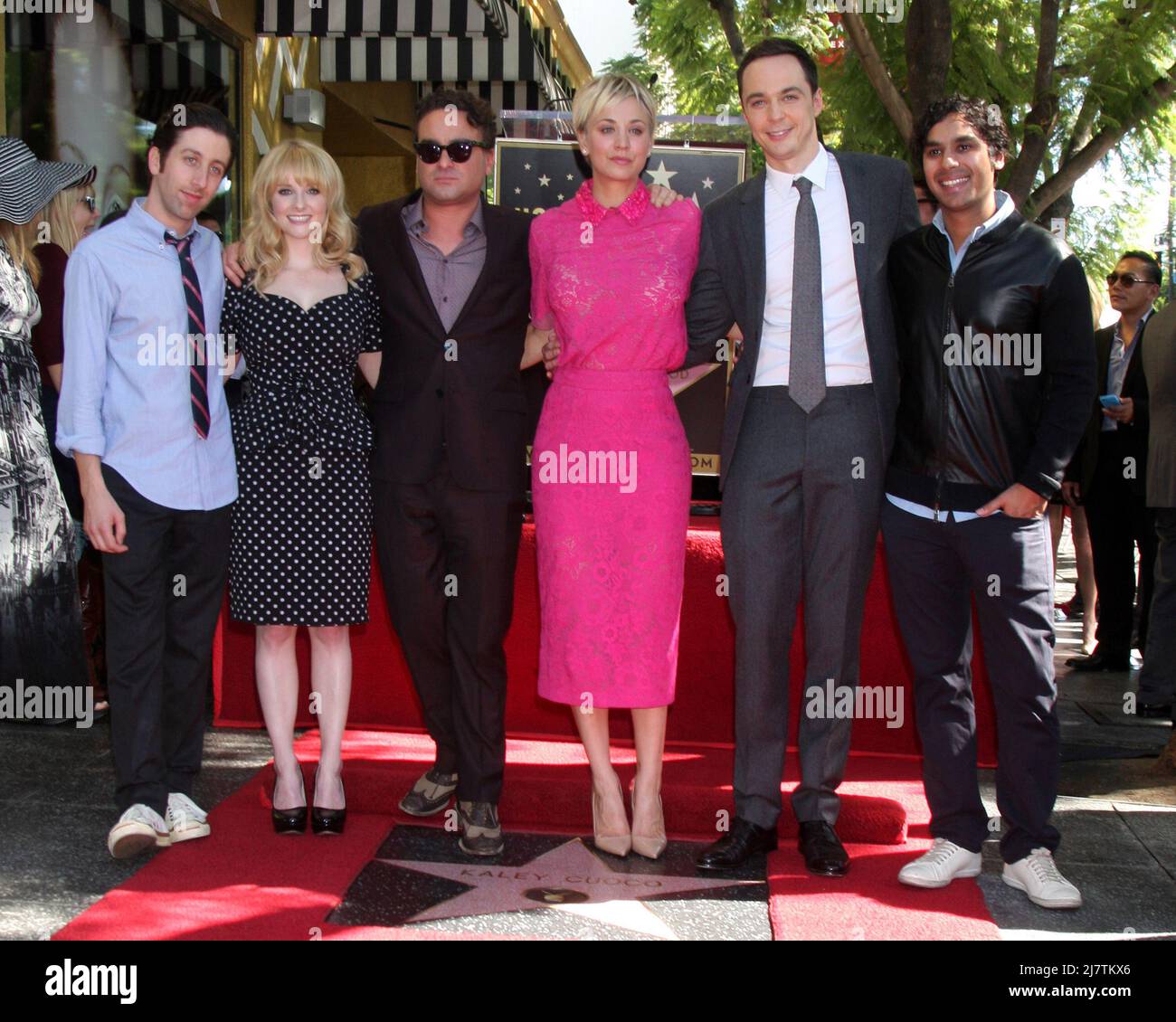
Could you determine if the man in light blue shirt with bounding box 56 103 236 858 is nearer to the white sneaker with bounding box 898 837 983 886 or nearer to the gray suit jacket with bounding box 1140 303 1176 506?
the white sneaker with bounding box 898 837 983 886

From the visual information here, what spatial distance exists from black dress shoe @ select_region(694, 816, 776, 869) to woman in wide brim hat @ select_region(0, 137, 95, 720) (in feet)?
9.14

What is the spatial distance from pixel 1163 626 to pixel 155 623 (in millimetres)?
4314

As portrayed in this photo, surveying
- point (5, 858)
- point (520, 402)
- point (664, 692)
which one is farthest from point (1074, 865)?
point (5, 858)

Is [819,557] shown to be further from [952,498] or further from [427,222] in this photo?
[427,222]

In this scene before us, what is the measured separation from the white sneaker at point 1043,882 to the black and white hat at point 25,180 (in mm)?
4136

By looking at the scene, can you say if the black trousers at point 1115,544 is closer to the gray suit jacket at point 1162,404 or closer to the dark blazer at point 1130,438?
the dark blazer at point 1130,438

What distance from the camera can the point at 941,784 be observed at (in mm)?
3963

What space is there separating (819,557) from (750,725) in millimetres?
553

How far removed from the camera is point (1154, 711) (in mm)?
6504

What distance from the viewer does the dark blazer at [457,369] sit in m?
4.02

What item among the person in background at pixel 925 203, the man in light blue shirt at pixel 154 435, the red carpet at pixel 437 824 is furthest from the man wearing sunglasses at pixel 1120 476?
the man in light blue shirt at pixel 154 435

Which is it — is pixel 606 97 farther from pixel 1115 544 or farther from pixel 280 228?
pixel 1115 544

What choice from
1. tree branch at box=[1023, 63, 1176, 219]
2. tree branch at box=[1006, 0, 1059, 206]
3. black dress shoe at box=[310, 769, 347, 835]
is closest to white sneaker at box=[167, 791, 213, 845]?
black dress shoe at box=[310, 769, 347, 835]

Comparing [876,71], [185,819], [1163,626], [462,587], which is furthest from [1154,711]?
[876,71]
